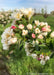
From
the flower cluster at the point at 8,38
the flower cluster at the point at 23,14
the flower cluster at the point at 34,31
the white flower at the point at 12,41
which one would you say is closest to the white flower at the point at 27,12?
the flower cluster at the point at 23,14

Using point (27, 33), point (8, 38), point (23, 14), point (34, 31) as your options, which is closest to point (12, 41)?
point (8, 38)

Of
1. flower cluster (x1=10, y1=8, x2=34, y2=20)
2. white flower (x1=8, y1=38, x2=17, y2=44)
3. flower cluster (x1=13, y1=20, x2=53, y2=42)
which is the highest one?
flower cluster (x1=10, y1=8, x2=34, y2=20)

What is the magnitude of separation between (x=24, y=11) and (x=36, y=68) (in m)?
2.04

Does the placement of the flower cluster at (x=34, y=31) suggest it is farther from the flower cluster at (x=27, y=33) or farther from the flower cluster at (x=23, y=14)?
the flower cluster at (x=23, y=14)

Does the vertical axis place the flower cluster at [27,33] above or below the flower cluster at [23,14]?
below

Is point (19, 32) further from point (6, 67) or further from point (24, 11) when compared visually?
point (6, 67)

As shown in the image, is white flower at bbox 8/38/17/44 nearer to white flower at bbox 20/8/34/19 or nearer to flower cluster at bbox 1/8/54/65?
flower cluster at bbox 1/8/54/65

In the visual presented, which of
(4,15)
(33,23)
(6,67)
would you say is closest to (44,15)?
(4,15)

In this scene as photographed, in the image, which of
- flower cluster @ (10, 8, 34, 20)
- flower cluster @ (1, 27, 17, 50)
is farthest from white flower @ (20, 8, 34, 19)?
flower cluster @ (1, 27, 17, 50)

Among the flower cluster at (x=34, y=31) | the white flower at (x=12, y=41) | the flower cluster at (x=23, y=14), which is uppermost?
the flower cluster at (x=23, y=14)

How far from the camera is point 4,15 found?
42.9ft

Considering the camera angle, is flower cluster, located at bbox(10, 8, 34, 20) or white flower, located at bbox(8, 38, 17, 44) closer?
white flower, located at bbox(8, 38, 17, 44)

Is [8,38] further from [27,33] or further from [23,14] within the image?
[23,14]

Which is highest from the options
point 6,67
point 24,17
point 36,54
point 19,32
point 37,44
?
point 24,17
